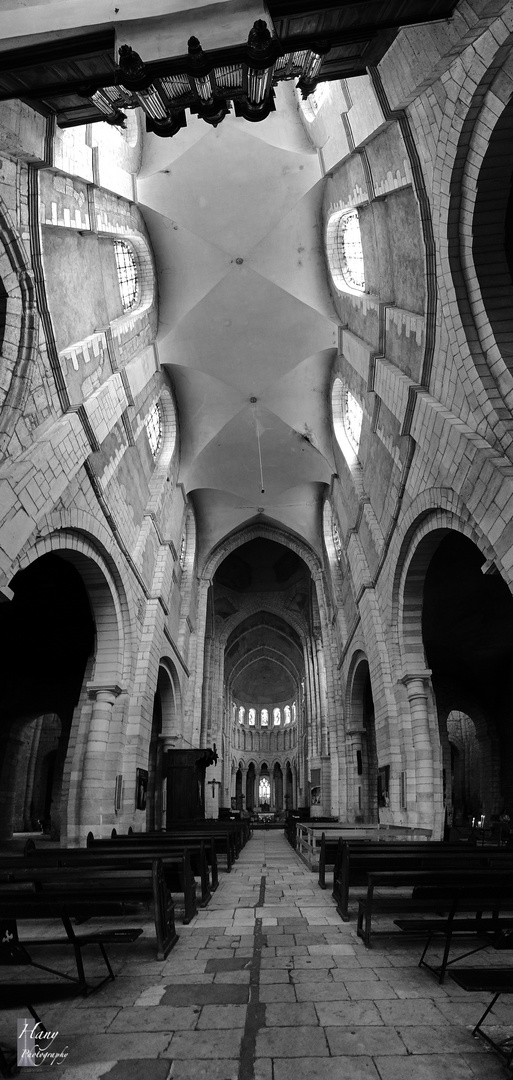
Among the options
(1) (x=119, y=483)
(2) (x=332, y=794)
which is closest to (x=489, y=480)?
(1) (x=119, y=483)

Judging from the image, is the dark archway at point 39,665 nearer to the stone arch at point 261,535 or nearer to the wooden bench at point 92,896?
the stone arch at point 261,535

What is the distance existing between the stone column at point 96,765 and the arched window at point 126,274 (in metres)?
9.68

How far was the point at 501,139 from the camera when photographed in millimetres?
7688

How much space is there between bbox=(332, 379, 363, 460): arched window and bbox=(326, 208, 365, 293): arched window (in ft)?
A: 9.73

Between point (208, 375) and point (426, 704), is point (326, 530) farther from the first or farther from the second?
point (426, 704)

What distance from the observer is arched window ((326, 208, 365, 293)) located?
16453 mm

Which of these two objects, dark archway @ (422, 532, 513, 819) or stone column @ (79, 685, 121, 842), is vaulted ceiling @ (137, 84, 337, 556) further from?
stone column @ (79, 685, 121, 842)

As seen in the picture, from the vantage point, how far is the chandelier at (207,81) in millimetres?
5801

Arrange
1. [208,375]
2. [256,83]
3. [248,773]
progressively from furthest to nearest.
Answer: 1. [248,773]
2. [208,375]
3. [256,83]

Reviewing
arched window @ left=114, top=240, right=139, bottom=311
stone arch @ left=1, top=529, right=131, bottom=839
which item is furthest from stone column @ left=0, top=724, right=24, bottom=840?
arched window @ left=114, top=240, right=139, bottom=311

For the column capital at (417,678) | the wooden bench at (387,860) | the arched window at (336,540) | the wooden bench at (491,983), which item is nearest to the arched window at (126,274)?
the arched window at (336,540)

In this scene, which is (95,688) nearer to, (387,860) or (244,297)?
(387,860)

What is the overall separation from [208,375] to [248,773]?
38.0 meters

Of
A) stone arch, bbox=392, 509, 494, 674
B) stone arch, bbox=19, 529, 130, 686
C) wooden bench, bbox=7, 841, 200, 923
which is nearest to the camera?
wooden bench, bbox=7, 841, 200, 923
